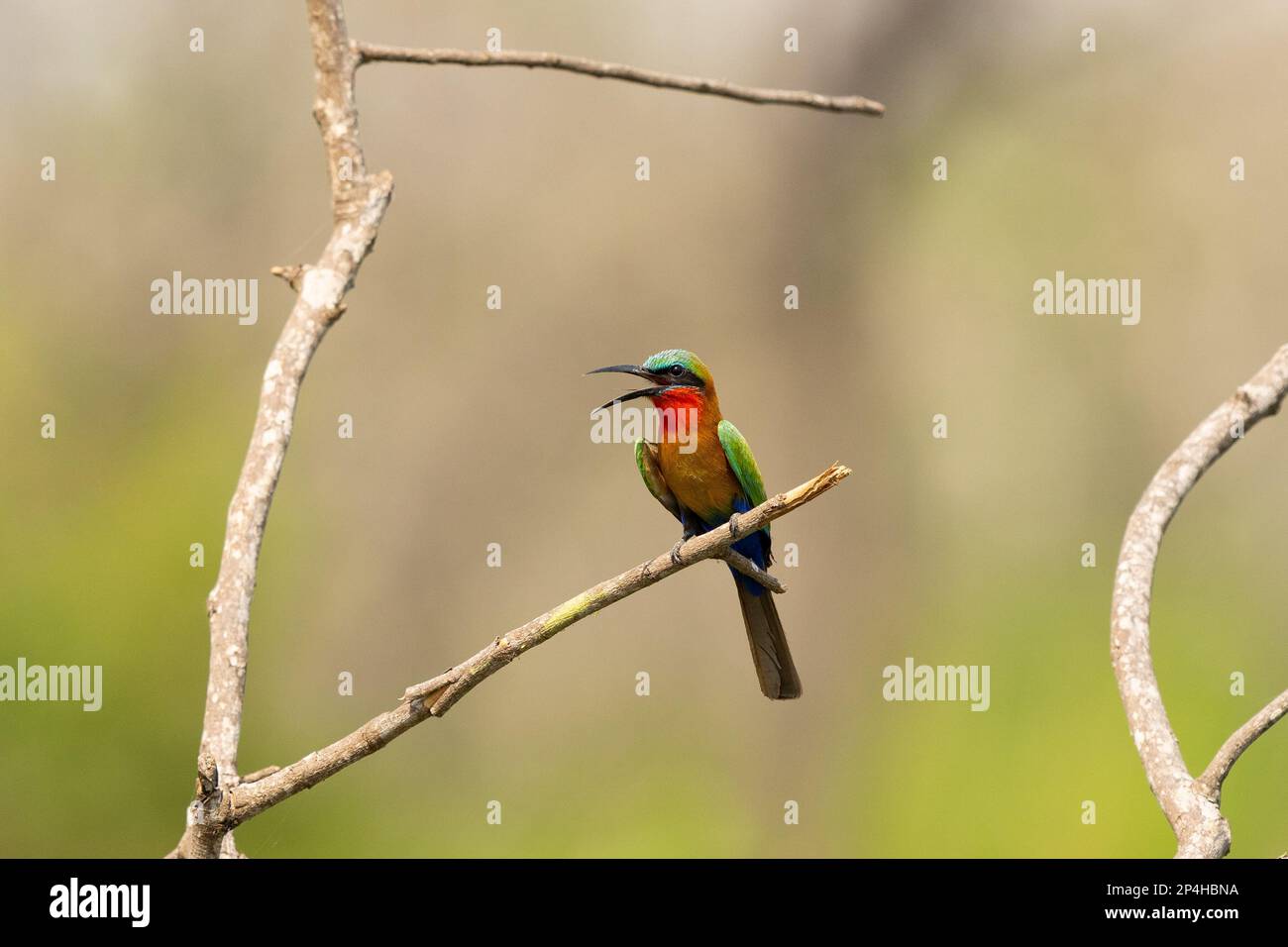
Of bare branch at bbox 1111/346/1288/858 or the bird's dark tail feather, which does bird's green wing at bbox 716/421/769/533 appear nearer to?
the bird's dark tail feather

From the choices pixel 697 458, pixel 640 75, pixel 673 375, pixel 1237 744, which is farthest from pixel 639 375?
pixel 1237 744

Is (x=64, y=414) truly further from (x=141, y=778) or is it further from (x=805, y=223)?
(x=805, y=223)

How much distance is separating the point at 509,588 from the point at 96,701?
3244 mm

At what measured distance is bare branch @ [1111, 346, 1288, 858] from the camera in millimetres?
2656

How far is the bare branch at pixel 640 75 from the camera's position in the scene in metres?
3.39

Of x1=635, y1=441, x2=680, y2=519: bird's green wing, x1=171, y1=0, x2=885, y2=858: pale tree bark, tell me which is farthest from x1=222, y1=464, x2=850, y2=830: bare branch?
x1=635, y1=441, x2=680, y2=519: bird's green wing

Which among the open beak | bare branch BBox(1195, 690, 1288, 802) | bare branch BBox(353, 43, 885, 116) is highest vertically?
bare branch BBox(353, 43, 885, 116)

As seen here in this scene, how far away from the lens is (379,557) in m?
10.3

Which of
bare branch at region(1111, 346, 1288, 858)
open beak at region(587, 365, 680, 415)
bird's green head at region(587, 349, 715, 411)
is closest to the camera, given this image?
bare branch at region(1111, 346, 1288, 858)

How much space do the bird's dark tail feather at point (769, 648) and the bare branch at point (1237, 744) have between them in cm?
133

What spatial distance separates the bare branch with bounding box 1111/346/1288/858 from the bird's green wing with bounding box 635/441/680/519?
152cm

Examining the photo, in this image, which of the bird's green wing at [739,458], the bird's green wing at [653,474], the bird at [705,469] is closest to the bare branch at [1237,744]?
the bird at [705,469]

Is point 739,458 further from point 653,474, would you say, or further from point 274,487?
point 274,487

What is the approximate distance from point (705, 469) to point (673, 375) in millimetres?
334
